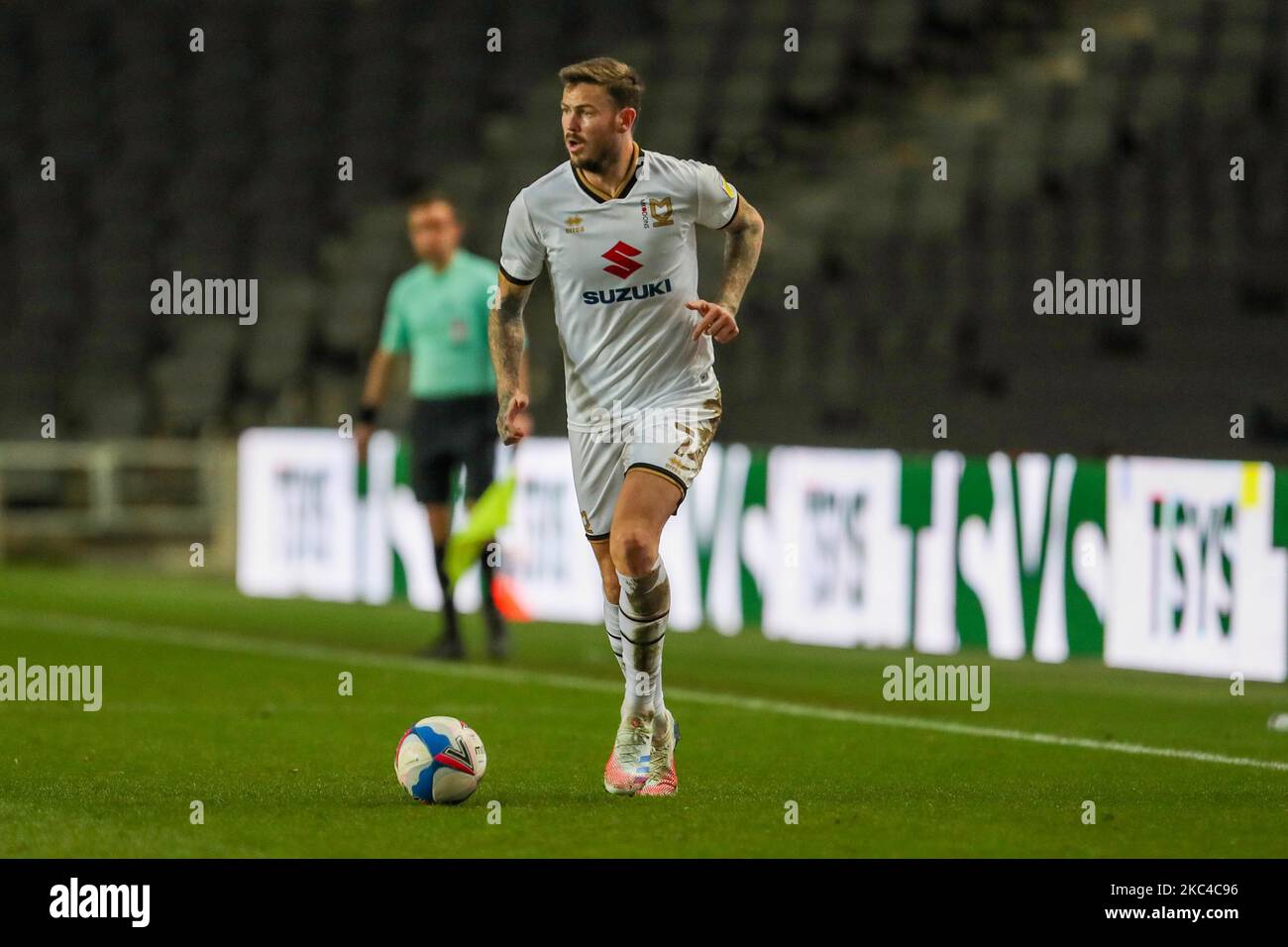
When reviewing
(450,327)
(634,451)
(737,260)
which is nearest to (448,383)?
(450,327)

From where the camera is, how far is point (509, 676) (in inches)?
388

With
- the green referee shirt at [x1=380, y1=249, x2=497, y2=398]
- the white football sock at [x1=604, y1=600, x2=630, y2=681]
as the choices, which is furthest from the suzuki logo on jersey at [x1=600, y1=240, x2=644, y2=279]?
the green referee shirt at [x1=380, y1=249, x2=497, y2=398]

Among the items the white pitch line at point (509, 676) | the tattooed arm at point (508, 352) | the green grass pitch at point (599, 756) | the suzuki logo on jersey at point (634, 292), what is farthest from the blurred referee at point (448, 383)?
the suzuki logo on jersey at point (634, 292)

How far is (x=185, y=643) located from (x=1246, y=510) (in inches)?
210

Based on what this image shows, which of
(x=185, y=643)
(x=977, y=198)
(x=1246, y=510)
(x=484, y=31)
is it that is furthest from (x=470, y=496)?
(x=484, y=31)

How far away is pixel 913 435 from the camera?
47.2 feet

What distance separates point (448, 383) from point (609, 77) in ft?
14.8

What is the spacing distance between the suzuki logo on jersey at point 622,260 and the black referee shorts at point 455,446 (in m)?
4.22

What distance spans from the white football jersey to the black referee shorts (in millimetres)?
4094

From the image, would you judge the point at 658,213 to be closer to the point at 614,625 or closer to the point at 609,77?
the point at 609,77

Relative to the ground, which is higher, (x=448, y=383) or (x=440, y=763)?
(x=448, y=383)

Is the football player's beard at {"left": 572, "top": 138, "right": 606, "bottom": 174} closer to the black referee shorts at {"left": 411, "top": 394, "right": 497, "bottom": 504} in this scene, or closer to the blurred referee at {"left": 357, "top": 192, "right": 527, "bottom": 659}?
the blurred referee at {"left": 357, "top": 192, "right": 527, "bottom": 659}

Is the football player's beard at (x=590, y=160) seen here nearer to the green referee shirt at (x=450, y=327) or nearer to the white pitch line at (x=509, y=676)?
the white pitch line at (x=509, y=676)
